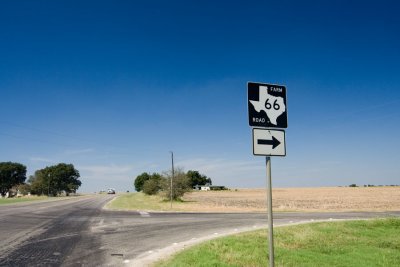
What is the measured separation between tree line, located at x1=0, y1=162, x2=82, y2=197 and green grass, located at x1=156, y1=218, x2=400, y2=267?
392 ft

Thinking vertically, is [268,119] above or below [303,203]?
above

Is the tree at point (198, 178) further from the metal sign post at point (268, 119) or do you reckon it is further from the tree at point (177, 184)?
the metal sign post at point (268, 119)

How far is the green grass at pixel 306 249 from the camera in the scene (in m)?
9.15

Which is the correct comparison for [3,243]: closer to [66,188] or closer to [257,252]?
[257,252]

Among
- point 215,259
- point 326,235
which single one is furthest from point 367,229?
point 215,259

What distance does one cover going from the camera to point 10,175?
13050cm

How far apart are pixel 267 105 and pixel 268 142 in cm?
63

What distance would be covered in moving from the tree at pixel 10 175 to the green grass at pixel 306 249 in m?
133

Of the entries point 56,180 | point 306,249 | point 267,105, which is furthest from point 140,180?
point 267,105

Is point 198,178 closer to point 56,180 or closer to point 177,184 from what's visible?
point 56,180

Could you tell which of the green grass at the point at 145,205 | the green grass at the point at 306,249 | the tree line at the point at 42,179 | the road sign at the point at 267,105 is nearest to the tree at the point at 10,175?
the tree line at the point at 42,179

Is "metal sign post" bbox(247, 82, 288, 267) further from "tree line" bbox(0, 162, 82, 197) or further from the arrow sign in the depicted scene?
"tree line" bbox(0, 162, 82, 197)

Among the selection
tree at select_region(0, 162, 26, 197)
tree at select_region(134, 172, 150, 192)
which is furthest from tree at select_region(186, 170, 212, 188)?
tree at select_region(0, 162, 26, 197)

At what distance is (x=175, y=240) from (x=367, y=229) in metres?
8.09
